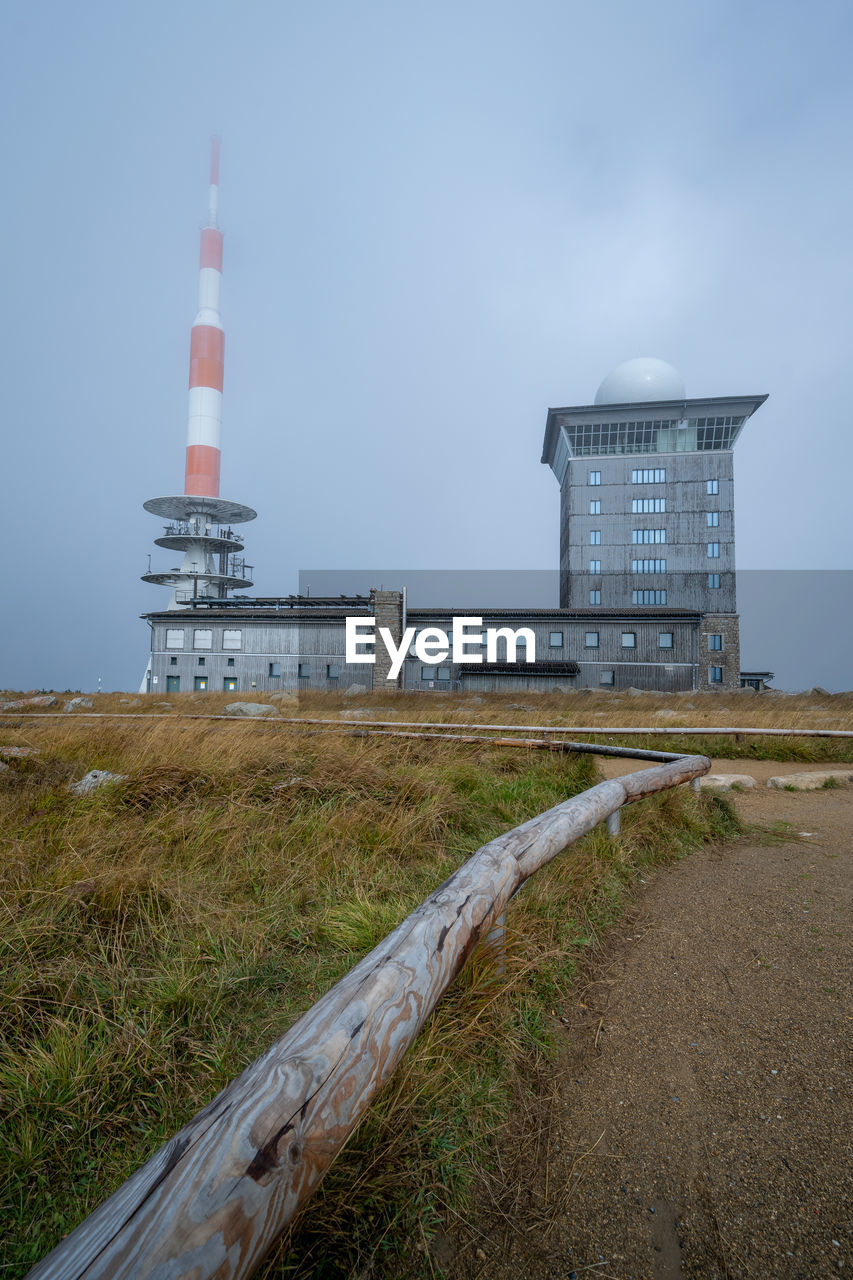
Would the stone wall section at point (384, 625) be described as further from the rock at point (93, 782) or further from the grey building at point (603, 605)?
the rock at point (93, 782)

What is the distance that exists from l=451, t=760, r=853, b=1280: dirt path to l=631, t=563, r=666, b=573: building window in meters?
42.6

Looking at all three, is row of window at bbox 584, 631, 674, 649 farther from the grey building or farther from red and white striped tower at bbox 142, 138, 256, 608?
red and white striped tower at bbox 142, 138, 256, 608

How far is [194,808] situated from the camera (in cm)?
563

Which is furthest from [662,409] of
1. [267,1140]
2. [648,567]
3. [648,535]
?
[267,1140]

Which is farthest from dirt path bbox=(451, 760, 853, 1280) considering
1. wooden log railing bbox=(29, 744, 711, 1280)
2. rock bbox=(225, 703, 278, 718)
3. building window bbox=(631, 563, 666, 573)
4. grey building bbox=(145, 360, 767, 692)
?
building window bbox=(631, 563, 666, 573)

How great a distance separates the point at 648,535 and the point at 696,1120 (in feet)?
151

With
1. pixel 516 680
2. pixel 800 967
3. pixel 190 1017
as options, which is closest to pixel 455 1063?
pixel 190 1017

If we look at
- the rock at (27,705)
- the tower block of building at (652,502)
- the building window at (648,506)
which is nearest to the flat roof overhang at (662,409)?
the tower block of building at (652,502)

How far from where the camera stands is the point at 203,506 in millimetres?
51500

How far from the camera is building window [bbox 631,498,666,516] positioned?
Result: 44625mm

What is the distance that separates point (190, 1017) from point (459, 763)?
5576 mm

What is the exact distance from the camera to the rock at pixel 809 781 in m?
8.50

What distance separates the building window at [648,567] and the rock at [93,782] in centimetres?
4267

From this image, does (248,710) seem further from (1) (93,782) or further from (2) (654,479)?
(2) (654,479)
